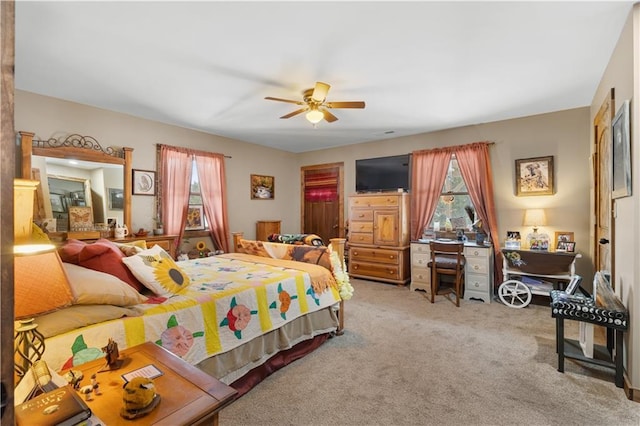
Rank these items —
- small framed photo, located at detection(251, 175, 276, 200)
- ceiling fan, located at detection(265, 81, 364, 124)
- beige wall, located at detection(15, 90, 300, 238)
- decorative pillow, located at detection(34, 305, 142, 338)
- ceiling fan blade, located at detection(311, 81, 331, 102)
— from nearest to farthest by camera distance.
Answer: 1. decorative pillow, located at detection(34, 305, 142, 338)
2. ceiling fan blade, located at detection(311, 81, 331, 102)
3. ceiling fan, located at detection(265, 81, 364, 124)
4. beige wall, located at detection(15, 90, 300, 238)
5. small framed photo, located at detection(251, 175, 276, 200)

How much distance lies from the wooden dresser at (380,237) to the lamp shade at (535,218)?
5.67ft

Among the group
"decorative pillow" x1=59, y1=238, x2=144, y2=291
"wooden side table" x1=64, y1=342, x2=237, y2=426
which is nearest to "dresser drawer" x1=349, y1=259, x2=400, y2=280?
"decorative pillow" x1=59, y1=238, x2=144, y2=291

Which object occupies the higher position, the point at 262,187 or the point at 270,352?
the point at 262,187

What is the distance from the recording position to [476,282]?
420 cm

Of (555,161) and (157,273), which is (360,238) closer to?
(555,161)

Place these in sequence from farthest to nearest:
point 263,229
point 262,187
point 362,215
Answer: point 262,187 < point 263,229 < point 362,215

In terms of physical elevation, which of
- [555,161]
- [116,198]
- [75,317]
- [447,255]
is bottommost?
[447,255]

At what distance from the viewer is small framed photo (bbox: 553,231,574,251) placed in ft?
12.8

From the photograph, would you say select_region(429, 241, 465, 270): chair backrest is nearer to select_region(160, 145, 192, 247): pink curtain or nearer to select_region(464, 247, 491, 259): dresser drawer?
select_region(464, 247, 491, 259): dresser drawer

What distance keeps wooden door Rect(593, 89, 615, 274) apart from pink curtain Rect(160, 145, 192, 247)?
5.17 metres

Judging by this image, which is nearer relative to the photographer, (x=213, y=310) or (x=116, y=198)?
(x=213, y=310)

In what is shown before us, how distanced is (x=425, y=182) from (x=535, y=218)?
1.66m

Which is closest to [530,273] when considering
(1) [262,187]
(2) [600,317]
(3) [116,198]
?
(2) [600,317]

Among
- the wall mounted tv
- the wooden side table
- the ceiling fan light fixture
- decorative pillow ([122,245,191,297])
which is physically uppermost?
the ceiling fan light fixture
